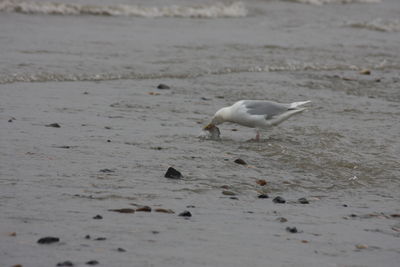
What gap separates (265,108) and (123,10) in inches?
448

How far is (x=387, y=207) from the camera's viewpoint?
550 cm

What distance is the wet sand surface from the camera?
4.21 meters

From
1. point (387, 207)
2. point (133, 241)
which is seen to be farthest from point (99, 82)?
point (133, 241)

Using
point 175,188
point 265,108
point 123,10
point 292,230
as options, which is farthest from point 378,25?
point 292,230

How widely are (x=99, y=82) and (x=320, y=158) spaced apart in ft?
13.6

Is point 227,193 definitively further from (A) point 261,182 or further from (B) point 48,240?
(B) point 48,240

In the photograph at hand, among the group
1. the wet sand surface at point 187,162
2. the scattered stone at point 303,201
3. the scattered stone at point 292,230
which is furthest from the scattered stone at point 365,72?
the scattered stone at point 292,230

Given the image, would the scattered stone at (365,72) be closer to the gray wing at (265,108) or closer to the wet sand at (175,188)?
the wet sand at (175,188)

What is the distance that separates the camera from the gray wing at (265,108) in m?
7.58

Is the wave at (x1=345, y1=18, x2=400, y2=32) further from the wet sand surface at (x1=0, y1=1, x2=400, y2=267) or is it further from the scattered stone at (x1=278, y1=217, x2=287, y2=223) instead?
the scattered stone at (x1=278, y1=217, x2=287, y2=223)

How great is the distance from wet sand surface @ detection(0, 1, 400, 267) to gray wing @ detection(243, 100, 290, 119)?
11.0 inches

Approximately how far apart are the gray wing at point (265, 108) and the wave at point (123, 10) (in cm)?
1029

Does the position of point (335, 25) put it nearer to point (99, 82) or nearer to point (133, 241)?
point (99, 82)

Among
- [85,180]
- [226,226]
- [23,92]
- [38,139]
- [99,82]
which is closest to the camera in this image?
[226,226]
